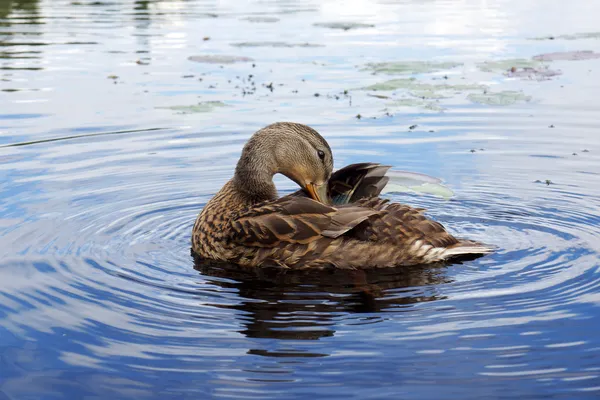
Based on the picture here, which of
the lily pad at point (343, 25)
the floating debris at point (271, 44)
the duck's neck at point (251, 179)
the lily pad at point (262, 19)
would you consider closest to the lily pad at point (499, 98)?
the duck's neck at point (251, 179)

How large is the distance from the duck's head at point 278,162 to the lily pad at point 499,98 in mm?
5037

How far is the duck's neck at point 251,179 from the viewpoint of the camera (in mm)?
6926

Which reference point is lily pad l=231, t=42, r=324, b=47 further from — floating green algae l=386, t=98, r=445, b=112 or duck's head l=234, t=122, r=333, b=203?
duck's head l=234, t=122, r=333, b=203

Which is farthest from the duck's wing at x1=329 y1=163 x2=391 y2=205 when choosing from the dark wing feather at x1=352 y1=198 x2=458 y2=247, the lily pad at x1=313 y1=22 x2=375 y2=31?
the lily pad at x1=313 y1=22 x2=375 y2=31

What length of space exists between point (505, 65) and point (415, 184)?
639 centimetres

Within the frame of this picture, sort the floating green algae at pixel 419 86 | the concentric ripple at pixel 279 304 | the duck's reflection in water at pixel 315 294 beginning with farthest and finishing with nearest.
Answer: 1. the floating green algae at pixel 419 86
2. the duck's reflection in water at pixel 315 294
3. the concentric ripple at pixel 279 304

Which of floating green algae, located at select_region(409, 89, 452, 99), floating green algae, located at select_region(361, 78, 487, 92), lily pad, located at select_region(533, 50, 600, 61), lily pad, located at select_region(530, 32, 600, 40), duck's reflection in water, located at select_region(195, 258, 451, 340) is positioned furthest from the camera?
lily pad, located at select_region(530, 32, 600, 40)

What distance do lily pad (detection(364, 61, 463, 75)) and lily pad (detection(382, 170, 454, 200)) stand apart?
224 inches

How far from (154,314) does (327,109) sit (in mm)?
6566

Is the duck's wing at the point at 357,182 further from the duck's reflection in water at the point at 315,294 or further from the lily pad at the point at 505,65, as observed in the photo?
the lily pad at the point at 505,65

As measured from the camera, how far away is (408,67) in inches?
550

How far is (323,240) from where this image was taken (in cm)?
617

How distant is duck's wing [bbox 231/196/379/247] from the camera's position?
6137mm

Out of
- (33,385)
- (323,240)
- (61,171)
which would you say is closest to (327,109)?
(61,171)
